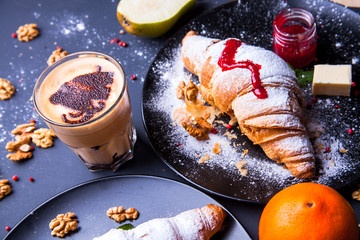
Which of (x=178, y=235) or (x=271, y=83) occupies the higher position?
(x=271, y=83)

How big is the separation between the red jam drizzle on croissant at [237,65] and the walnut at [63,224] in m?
0.76

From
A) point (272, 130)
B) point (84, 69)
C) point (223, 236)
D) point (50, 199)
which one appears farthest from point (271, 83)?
point (50, 199)

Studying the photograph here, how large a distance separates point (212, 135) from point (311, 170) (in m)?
0.39

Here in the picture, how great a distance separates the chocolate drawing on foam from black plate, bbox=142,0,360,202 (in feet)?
0.86

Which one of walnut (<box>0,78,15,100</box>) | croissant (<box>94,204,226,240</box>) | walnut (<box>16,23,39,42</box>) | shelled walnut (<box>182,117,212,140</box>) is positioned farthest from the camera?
walnut (<box>16,23,39,42</box>)

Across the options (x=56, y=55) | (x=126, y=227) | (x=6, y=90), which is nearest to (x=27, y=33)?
(x=56, y=55)

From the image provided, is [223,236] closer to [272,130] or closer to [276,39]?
[272,130]

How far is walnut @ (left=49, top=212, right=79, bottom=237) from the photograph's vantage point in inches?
56.2

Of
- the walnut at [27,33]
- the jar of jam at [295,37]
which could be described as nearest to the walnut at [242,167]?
the jar of jam at [295,37]

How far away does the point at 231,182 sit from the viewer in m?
1.48

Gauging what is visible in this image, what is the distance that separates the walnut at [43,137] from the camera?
5.59 feet

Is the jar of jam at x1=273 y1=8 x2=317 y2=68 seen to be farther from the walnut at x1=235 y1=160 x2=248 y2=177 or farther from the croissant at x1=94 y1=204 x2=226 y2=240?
the croissant at x1=94 y1=204 x2=226 y2=240

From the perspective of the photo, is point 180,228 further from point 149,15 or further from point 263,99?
point 149,15

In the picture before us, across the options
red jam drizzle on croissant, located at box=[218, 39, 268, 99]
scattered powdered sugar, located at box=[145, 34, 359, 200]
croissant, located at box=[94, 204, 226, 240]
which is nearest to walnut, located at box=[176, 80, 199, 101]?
scattered powdered sugar, located at box=[145, 34, 359, 200]
